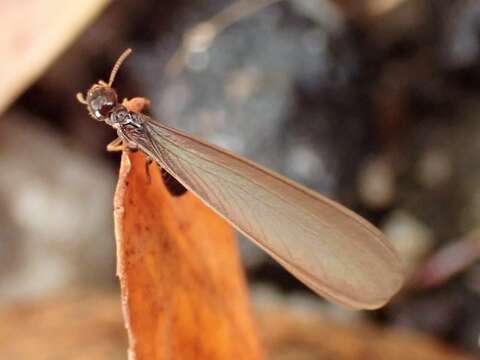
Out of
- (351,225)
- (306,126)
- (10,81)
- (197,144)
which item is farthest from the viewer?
(306,126)

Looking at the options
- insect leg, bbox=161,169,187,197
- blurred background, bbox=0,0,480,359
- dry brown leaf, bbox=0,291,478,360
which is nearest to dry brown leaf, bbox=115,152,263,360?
insect leg, bbox=161,169,187,197

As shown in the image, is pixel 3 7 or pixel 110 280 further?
pixel 110 280

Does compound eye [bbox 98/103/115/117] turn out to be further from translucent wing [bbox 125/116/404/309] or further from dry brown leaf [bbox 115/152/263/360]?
dry brown leaf [bbox 115/152/263/360]

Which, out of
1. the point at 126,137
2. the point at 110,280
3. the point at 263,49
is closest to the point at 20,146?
the point at 110,280

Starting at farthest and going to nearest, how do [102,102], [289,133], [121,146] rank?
[289,133] < [102,102] < [121,146]

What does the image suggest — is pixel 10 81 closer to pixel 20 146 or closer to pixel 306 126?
pixel 20 146

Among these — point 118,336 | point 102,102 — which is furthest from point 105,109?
point 118,336

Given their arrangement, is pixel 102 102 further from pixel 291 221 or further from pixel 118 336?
pixel 118 336

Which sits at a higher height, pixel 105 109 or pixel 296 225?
pixel 105 109
